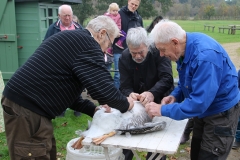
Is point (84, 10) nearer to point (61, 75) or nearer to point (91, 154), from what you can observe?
point (91, 154)

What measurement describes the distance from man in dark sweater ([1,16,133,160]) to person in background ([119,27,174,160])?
1.82 feet

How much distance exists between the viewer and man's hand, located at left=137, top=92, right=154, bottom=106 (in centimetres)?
282

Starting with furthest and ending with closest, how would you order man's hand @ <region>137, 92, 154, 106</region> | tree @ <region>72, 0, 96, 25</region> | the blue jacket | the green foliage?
tree @ <region>72, 0, 96, 25</region>, the green foliage, man's hand @ <region>137, 92, 154, 106</region>, the blue jacket

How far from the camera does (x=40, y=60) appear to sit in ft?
7.24

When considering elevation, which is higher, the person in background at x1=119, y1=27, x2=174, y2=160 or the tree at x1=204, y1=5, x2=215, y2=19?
the tree at x1=204, y1=5, x2=215, y2=19

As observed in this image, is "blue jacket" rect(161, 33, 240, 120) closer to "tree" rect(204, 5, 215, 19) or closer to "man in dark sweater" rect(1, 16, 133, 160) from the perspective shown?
"man in dark sweater" rect(1, 16, 133, 160)

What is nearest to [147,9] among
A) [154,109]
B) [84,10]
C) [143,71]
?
[84,10]

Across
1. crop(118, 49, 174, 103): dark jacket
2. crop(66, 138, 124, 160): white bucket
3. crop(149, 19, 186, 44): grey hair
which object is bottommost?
crop(66, 138, 124, 160): white bucket

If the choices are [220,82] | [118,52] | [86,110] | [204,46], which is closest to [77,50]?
[86,110]

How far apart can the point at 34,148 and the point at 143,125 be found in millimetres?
887

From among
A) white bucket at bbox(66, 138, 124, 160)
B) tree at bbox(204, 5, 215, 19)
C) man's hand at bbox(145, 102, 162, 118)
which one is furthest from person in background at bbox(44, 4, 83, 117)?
tree at bbox(204, 5, 215, 19)

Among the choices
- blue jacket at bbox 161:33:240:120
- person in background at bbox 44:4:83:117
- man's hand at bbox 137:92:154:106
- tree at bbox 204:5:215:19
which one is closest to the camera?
blue jacket at bbox 161:33:240:120

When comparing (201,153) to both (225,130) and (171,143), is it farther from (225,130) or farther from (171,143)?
(171,143)

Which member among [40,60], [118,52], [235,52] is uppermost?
[40,60]
